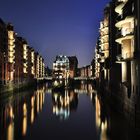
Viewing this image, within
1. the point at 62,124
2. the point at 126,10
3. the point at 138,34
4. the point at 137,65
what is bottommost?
the point at 62,124

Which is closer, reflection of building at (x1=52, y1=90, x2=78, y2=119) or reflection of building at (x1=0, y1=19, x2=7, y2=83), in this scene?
reflection of building at (x1=52, y1=90, x2=78, y2=119)

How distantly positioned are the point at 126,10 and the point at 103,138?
89.4ft

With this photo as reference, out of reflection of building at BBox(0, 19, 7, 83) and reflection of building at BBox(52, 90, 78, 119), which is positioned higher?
reflection of building at BBox(0, 19, 7, 83)

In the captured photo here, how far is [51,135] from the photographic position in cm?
3303

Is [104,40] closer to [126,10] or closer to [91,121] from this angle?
[126,10]

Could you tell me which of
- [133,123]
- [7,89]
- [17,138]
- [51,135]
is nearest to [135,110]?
[133,123]

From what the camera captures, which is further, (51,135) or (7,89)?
(7,89)

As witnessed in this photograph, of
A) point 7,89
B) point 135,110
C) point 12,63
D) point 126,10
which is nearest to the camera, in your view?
point 135,110

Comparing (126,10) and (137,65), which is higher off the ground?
(126,10)

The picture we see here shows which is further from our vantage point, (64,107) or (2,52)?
(2,52)

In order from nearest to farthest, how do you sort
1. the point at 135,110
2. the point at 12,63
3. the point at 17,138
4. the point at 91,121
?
Answer: the point at 17,138 → the point at 135,110 → the point at 91,121 → the point at 12,63

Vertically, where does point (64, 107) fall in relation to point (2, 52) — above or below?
below

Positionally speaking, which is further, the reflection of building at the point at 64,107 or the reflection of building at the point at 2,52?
the reflection of building at the point at 2,52

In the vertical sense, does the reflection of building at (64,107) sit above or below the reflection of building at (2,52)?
below
